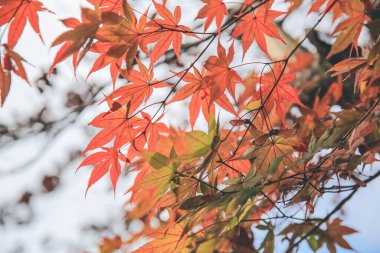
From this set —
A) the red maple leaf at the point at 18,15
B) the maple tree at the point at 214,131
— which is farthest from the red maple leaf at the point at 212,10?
the red maple leaf at the point at 18,15

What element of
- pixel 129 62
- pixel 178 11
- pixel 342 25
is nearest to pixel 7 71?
pixel 129 62

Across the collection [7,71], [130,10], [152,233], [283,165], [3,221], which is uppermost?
[130,10]

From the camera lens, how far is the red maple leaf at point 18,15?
0.73m

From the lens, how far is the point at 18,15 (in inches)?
29.9

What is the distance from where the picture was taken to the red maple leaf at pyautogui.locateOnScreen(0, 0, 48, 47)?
2.41 ft

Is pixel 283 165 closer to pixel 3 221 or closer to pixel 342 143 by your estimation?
pixel 342 143

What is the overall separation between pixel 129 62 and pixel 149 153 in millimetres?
199

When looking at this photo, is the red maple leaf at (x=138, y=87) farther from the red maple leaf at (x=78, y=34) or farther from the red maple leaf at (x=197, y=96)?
the red maple leaf at (x=78, y=34)

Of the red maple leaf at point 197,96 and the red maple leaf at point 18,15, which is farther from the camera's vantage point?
the red maple leaf at point 197,96

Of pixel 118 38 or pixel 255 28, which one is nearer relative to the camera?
pixel 118 38

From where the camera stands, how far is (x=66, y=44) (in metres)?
0.71

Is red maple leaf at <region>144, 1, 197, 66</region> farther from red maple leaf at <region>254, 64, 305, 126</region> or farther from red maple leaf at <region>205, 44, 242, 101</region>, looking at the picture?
red maple leaf at <region>254, 64, 305, 126</region>

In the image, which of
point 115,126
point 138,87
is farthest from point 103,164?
point 138,87

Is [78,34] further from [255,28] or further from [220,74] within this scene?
[255,28]
